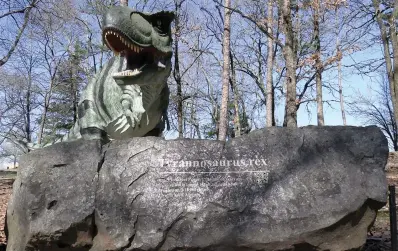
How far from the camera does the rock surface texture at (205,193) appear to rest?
3889mm

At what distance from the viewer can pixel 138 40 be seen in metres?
4.11

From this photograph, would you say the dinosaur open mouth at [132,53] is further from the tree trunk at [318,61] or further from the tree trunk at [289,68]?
the tree trunk at [318,61]

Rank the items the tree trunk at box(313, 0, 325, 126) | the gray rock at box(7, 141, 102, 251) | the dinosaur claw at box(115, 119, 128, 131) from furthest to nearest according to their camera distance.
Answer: the tree trunk at box(313, 0, 325, 126)
the dinosaur claw at box(115, 119, 128, 131)
the gray rock at box(7, 141, 102, 251)

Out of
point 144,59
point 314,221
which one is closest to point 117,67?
point 144,59

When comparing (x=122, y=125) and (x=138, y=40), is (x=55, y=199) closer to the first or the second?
(x=122, y=125)

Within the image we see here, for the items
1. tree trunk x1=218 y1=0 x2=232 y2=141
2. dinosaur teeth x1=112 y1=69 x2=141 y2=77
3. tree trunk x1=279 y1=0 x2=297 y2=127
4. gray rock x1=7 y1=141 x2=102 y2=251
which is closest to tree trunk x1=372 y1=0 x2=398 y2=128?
tree trunk x1=279 y1=0 x2=297 y2=127

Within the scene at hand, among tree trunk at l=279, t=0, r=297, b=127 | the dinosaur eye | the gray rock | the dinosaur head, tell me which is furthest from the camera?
tree trunk at l=279, t=0, r=297, b=127

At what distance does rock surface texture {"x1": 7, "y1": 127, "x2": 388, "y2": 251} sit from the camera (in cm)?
389

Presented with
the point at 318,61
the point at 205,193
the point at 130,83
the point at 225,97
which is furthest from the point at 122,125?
the point at 318,61

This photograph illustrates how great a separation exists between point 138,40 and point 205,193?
156 centimetres

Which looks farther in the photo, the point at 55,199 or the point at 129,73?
the point at 129,73

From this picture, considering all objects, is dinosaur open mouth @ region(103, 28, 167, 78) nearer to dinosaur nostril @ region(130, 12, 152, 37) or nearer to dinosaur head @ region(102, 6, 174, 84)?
dinosaur head @ region(102, 6, 174, 84)

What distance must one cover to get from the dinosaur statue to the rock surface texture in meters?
0.60

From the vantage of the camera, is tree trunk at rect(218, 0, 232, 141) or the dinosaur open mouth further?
tree trunk at rect(218, 0, 232, 141)
